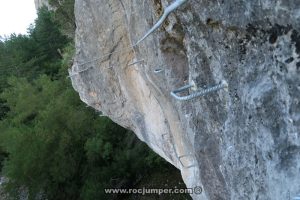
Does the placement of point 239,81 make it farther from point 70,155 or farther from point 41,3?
point 41,3

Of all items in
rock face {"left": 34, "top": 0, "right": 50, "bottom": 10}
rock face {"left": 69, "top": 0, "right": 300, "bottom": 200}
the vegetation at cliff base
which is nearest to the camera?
rock face {"left": 69, "top": 0, "right": 300, "bottom": 200}

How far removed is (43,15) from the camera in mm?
23031

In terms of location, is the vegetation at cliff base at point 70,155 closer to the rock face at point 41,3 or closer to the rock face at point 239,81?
the rock face at point 239,81

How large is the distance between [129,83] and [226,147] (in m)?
3.96

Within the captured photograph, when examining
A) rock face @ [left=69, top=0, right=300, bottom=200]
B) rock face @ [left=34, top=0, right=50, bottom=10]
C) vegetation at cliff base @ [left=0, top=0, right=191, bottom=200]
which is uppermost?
rock face @ [left=34, top=0, right=50, bottom=10]

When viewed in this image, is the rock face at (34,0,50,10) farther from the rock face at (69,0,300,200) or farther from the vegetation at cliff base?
the rock face at (69,0,300,200)

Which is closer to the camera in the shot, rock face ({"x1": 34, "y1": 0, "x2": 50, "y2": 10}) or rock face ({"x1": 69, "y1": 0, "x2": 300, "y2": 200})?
rock face ({"x1": 69, "y1": 0, "x2": 300, "y2": 200})

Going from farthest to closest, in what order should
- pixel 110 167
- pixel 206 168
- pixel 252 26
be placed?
1. pixel 110 167
2. pixel 206 168
3. pixel 252 26

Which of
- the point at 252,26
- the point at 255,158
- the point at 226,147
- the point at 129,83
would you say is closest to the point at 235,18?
the point at 252,26

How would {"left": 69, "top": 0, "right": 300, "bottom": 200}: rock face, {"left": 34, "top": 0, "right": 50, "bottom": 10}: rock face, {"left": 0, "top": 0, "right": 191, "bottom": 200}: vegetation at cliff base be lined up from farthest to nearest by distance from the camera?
{"left": 34, "top": 0, "right": 50, "bottom": 10}: rock face, {"left": 0, "top": 0, "right": 191, "bottom": 200}: vegetation at cliff base, {"left": 69, "top": 0, "right": 300, "bottom": 200}: rock face

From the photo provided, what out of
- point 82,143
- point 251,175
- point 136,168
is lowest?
point 136,168

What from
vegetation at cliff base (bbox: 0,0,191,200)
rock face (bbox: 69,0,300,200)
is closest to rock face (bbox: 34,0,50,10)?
vegetation at cliff base (bbox: 0,0,191,200)

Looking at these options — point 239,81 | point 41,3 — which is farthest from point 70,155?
point 41,3

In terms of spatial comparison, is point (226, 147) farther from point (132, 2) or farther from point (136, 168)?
point (136, 168)
